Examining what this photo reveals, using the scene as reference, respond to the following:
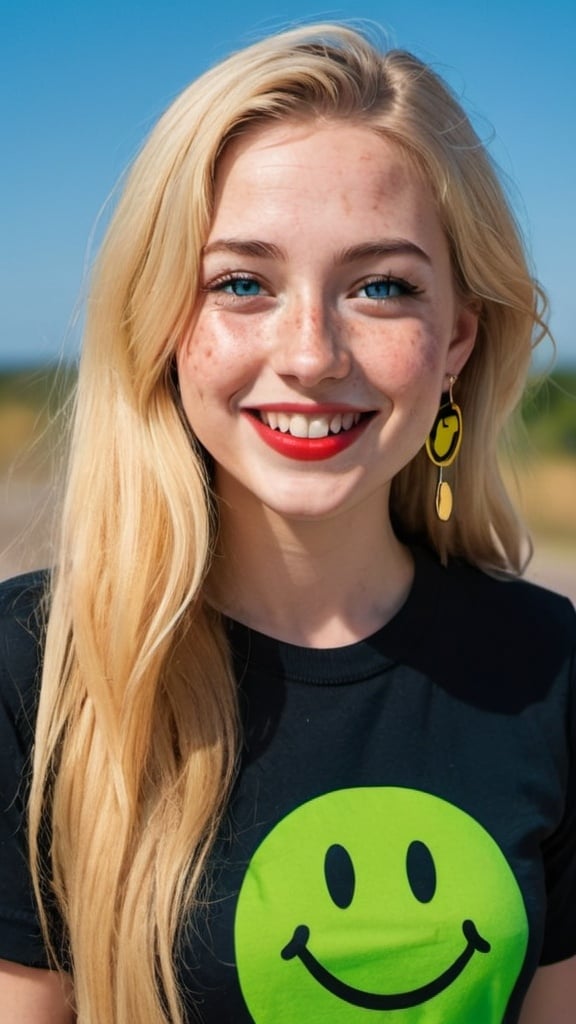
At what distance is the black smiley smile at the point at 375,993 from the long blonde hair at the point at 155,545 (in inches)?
7.3

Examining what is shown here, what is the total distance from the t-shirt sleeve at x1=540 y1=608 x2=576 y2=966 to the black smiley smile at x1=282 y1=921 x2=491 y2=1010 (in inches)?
10.2

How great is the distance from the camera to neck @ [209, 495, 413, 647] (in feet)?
7.72

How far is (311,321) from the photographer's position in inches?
82.5

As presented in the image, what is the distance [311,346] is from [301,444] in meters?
0.17

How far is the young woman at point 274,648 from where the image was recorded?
2.08 metres

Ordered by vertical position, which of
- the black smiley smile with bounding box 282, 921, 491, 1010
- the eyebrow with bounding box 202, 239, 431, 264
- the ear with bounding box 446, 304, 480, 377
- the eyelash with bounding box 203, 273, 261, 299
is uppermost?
the eyebrow with bounding box 202, 239, 431, 264

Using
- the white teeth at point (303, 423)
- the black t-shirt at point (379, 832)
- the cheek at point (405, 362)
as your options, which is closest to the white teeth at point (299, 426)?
the white teeth at point (303, 423)

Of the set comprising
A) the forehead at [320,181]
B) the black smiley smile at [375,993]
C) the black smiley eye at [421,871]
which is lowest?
the black smiley smile at [375,993]

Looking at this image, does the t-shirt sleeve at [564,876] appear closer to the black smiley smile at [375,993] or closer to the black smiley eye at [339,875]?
the black smiley smile at [375,993]

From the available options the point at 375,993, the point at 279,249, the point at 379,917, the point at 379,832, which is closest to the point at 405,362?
the point at 279,249

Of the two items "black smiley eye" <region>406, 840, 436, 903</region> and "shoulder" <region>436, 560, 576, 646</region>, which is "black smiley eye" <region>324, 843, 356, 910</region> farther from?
"shoulder" <region>436, 560, 576, 646</region>

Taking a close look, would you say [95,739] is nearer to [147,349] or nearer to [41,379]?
[147,349]

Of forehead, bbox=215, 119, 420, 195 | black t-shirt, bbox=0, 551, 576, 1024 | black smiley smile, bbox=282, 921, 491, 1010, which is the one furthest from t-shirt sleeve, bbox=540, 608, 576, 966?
forehead, bbox=215, 119, 420, 195

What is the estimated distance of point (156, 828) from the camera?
2145 mm
